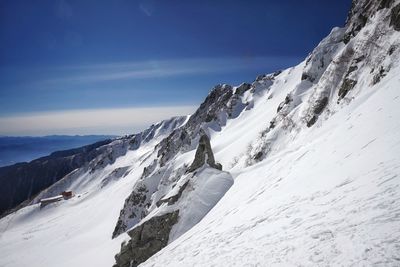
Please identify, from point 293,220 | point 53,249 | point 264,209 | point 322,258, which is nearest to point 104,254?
point 53,249

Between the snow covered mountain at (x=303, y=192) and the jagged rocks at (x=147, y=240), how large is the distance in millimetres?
91

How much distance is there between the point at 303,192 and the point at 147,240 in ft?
49.3

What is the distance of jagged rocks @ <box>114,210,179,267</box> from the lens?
894 inches

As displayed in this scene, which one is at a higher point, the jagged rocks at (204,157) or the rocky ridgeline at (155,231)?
the jagged rocks at (204,157)

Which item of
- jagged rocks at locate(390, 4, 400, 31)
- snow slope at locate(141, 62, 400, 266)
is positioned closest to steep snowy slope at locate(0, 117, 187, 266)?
snow slope at locate(141, 62, 400, 266)

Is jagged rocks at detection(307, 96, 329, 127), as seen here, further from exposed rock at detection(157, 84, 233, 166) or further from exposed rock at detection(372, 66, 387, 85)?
exposed rock at detection(157, 84, 233, 166)

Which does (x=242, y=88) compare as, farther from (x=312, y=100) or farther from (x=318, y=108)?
(x=318, y=108)

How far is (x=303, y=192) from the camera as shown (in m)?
13.3

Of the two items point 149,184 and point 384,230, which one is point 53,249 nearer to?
point 149,184


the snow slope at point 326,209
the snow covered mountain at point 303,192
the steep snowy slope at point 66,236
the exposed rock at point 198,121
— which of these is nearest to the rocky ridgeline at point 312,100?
the snow covered mountain at point 303,192

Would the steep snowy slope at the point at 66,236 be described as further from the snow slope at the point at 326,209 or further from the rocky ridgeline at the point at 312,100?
the snow slope at the point at 326,209

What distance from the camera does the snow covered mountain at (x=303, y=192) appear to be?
338 inches

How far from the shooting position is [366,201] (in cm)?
919

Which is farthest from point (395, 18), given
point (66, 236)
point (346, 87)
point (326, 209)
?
point (66, 236)
